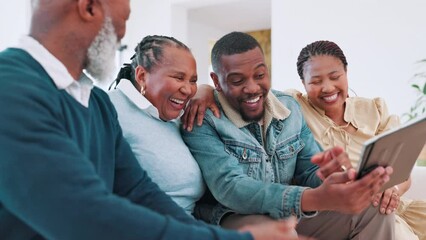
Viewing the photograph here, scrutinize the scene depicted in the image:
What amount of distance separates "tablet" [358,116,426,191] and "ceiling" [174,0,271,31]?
3732 millimetres

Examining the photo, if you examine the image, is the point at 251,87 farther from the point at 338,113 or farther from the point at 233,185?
the point at 338,113

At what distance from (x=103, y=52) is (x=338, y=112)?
3.85 feet

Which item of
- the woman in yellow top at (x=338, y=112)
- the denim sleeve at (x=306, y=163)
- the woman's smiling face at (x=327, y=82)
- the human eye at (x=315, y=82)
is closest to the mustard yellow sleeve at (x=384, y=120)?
the woman in yellow top at (x=338, y=112)

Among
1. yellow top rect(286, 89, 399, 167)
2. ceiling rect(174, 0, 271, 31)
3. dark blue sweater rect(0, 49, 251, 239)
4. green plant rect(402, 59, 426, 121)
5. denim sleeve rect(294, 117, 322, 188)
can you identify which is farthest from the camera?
ceiling rect(174, 0, 271, 31)

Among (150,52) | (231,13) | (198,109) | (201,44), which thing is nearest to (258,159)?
(198,109)

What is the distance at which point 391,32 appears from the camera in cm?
357

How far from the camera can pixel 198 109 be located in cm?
142

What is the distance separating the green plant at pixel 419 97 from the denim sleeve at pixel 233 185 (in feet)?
8.43

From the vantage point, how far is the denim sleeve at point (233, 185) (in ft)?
4.03

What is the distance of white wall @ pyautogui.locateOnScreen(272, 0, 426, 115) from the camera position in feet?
11.5

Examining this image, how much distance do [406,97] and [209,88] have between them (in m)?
2.46

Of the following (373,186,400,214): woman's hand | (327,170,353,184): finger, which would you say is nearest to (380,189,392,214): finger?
(373,186,400,214): woman's hand

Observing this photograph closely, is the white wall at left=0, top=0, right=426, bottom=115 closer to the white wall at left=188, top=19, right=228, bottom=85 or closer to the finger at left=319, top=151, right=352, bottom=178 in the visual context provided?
the white wall at left=188, top=19, right=228, bottom=85

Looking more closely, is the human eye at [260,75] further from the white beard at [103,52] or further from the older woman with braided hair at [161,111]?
the white beard at [103,52]
